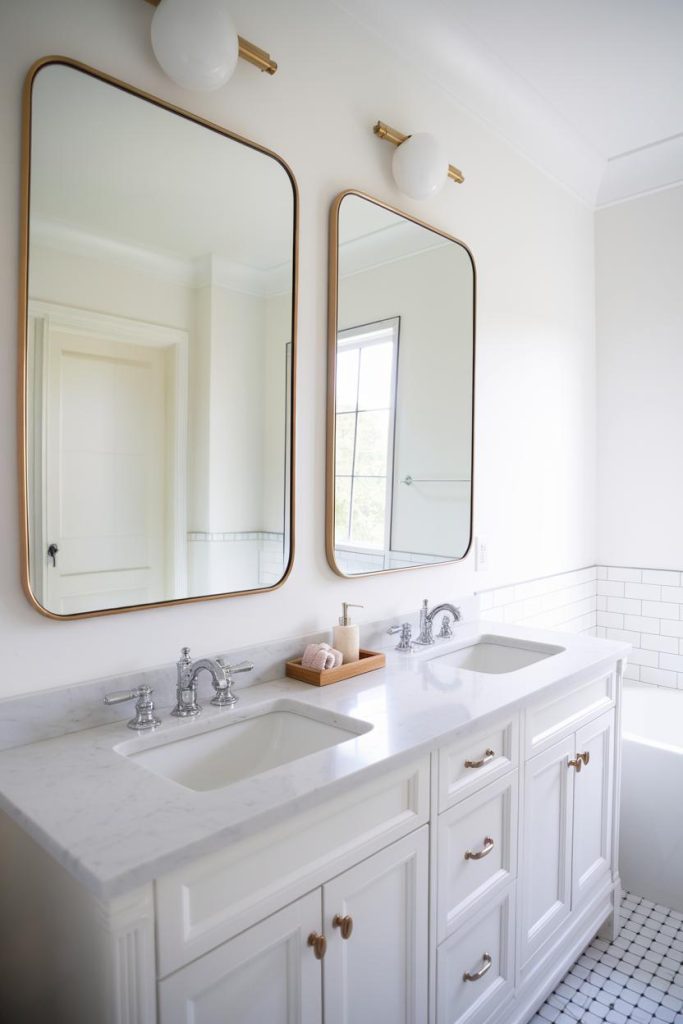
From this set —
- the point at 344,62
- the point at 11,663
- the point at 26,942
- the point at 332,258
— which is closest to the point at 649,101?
the point at 344,62

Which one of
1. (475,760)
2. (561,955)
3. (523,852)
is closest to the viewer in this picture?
(475,760)

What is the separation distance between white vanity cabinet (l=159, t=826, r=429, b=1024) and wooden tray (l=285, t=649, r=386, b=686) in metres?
0.44

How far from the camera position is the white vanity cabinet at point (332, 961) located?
3.25ft

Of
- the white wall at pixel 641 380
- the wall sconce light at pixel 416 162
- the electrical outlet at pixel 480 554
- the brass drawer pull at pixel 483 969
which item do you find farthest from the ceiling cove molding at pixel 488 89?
the brass drawer pull at pixel 483 969

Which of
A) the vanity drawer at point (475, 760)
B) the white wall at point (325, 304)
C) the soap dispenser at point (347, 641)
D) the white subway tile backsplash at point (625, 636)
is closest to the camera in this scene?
the white wall at point (325, 304)

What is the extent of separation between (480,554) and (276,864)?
1574mm

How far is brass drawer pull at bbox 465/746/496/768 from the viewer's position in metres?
1.48

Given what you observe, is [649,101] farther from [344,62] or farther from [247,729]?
[247,729]

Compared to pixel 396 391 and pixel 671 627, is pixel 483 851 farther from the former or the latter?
pixel 671 627

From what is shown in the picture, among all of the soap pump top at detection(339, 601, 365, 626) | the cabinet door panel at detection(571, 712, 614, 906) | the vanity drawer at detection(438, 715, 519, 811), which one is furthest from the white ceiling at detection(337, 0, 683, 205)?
the cabinet door panel at detection(571, 712, 614, 906)

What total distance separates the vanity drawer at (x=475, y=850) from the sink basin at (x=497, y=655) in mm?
497

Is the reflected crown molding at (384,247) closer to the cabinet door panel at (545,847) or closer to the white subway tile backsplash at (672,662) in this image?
the cabinet door panel at (545,847)

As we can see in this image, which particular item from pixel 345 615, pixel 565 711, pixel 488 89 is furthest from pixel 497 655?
pixel 488 89

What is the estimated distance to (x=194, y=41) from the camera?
1389mm
